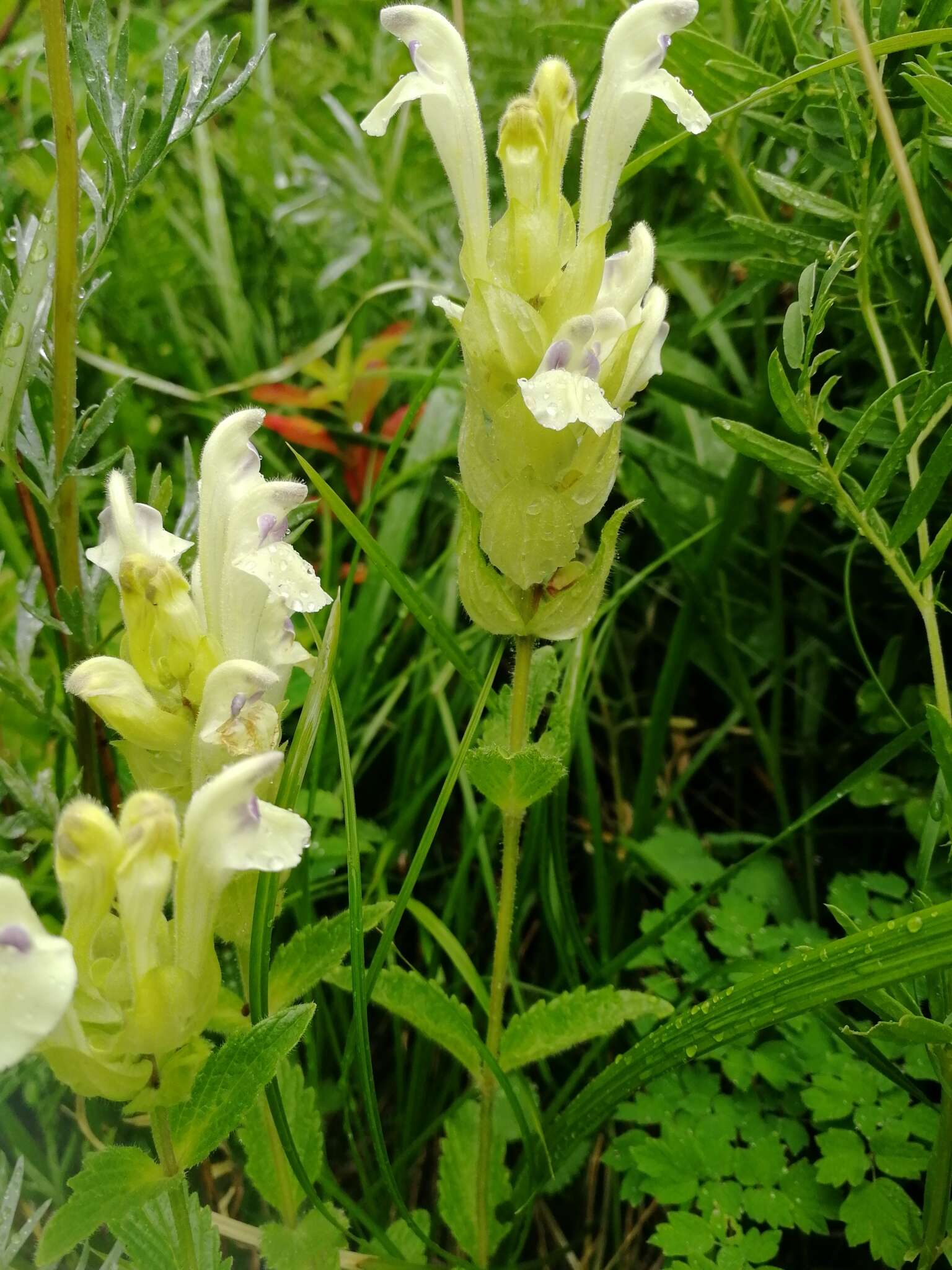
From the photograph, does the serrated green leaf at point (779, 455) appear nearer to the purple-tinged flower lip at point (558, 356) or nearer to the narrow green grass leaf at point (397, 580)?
the purple-tinged flower lip at point (558, 356)

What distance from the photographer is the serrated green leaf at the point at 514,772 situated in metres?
0.75

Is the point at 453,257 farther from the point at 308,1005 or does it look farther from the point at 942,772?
the point at 308,1005

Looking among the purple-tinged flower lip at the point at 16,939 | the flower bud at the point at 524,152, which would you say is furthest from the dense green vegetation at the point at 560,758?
the flower bud at the point at 524,152

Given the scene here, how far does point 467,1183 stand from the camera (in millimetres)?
961

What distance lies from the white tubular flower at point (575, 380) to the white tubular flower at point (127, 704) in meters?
0.33

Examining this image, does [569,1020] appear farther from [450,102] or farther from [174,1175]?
[450,102]

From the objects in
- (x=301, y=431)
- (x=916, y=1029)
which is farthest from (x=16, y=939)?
(x=301, y=431)

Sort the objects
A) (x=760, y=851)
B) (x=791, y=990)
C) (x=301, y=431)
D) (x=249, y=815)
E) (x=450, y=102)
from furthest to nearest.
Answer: (x=301, y=431) < (x=760, y=851) < (x=450, y=102) < (x=791, y=990) < (x=249, y=815)

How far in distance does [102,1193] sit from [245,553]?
0.43 metres

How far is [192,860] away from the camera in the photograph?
615 millimetres

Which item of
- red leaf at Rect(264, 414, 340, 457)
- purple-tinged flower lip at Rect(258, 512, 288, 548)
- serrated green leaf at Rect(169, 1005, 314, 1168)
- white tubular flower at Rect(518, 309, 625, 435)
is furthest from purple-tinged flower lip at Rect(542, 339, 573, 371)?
red leaf at Rect(264, 414, 340, 457)

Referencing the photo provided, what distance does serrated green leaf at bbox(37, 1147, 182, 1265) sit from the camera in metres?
0.59

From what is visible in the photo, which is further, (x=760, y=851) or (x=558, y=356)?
(x=760, y=851)

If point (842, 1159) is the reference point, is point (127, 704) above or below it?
above
